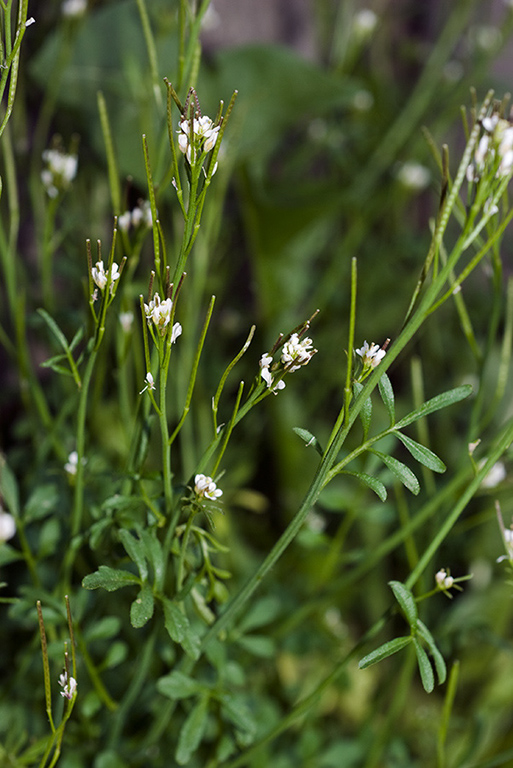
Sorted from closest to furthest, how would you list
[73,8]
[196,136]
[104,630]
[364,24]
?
1. [196,136]
2. [104,630]
3. [73,8]
4. [364,24]

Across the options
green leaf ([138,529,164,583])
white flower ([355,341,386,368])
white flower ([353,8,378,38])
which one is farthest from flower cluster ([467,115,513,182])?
white flower ([353,8,378,38])

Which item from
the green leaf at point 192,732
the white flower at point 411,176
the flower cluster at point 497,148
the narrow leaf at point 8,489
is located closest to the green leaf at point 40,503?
the narrow leaf at point 8,489

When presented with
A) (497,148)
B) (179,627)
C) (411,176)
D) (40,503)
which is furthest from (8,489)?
(411,176)

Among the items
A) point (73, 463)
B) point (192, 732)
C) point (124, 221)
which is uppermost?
point (124, 221)

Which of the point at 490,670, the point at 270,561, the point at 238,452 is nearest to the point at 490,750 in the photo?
the point at 490,670

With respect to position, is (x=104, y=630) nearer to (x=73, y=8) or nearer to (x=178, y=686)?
(x=178, y=686)

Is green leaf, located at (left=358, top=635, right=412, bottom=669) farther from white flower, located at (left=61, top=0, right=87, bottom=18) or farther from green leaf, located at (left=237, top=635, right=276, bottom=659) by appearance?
white flower, located at (left=61, top=0, right=87, bottom=18)

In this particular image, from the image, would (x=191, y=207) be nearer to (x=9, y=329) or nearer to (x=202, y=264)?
(x=202, y=264)
